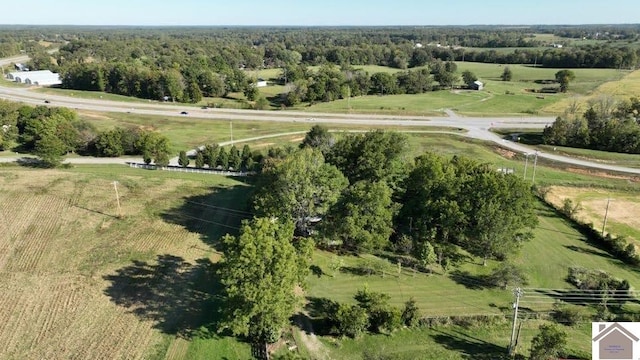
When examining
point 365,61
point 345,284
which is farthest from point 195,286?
point 365,61

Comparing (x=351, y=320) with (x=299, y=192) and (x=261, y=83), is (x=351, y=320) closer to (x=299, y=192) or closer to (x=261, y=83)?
(x=299, y=192)

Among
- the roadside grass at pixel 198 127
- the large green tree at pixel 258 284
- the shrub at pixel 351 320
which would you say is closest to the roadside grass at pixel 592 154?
the roadside grass at pixel 198 127

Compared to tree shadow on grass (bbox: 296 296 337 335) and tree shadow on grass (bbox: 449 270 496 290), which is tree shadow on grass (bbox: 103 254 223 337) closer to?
tree shadow on grass (bbox: 296 296 337 335)

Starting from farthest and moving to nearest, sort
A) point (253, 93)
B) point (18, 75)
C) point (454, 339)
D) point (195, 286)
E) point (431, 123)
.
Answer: point (18, 75) < point (253, 93) < point (431, 123) < point (195, 286) < point (454, 339)

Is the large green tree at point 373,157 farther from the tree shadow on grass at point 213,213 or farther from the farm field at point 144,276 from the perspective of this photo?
the tree shadow on grass at point 213,213

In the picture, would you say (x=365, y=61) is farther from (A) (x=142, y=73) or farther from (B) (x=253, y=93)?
(A) (x=142, y=73)

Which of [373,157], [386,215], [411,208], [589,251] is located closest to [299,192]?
[386,215]

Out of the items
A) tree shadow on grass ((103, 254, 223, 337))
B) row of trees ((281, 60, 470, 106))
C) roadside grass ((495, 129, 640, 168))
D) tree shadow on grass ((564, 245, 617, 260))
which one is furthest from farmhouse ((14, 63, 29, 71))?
tree shadow on grass ((564, 245, 617, 260))

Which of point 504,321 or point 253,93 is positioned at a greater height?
point 253,93
